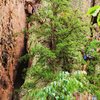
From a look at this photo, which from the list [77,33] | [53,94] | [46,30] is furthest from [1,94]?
[53,94]

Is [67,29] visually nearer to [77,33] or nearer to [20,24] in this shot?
[77,33]

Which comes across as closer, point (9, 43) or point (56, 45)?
point (56, 45)


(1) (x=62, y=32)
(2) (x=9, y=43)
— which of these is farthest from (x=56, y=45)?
(2) (x=9, y=43)

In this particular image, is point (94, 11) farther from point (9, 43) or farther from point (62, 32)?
point (9, 43)

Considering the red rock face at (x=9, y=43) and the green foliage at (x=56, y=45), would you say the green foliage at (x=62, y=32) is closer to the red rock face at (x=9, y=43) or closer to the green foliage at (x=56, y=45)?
the green foliage at (x=56, y=45)

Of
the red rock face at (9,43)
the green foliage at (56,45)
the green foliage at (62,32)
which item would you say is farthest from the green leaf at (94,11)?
the red rock face at (9,43)

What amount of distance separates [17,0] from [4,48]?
1.90 meters

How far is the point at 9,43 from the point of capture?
26.9ft

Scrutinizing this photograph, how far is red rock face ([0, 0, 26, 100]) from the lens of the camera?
789 centimetres

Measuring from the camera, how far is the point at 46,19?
7410 millimetres

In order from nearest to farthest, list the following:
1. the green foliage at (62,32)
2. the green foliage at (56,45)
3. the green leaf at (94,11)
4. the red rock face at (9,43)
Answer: the green leaf at (94,11)
the green foliage at (56,45)
the green foliage at (62,32)
the red rock face at (9,43)

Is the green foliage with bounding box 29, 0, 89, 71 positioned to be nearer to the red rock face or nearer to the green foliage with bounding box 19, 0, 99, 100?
the green foliage with bounding box 19, 0, 99, 100

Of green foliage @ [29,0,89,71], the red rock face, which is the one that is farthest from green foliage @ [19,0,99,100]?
the red rock face

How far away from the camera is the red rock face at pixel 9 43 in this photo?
7.89m
